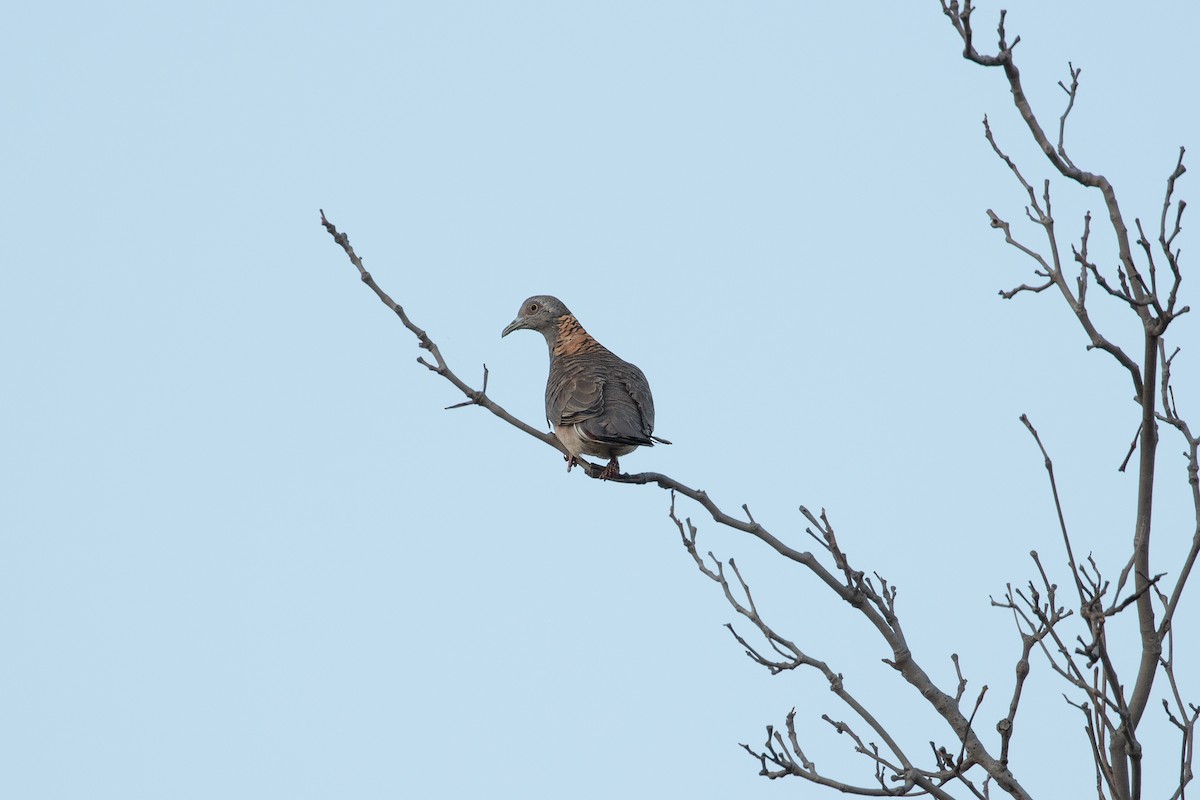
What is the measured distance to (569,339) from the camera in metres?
9.48

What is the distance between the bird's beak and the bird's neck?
0.22 m

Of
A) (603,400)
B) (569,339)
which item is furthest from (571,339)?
(603,400)

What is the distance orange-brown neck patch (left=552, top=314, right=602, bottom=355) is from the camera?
364 inches

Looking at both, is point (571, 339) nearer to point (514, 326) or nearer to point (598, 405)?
point (514, 326)

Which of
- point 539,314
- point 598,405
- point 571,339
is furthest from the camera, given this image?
point 539,314

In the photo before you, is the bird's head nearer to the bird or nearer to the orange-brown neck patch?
the orange-brown neck patch

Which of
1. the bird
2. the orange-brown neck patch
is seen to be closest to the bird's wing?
the bird

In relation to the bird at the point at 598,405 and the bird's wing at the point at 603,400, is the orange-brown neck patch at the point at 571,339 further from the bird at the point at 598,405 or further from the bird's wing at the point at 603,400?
the bird's wing at the point at 603,400

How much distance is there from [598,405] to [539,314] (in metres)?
2.33

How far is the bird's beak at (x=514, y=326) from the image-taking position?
978cm

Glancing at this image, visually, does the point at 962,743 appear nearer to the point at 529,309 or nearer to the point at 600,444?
the point at 600,444

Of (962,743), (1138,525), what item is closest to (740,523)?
(962,743)

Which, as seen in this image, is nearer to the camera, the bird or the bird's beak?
the bird

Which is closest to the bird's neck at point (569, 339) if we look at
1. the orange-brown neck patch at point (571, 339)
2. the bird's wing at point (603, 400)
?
the orange-brown neck patch at point (571, 339)
